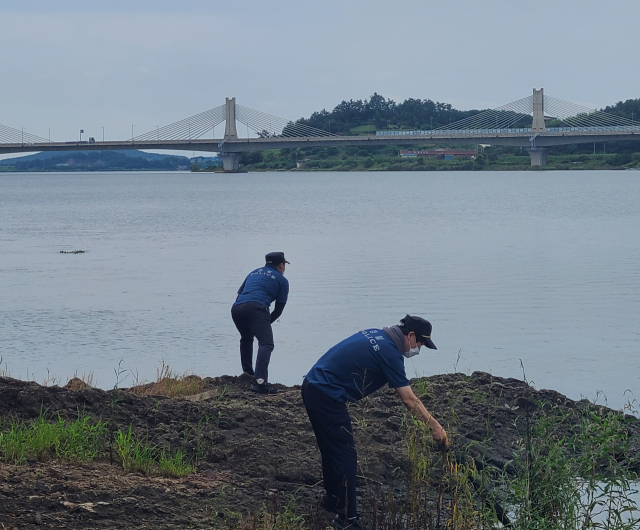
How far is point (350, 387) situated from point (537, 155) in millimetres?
111105

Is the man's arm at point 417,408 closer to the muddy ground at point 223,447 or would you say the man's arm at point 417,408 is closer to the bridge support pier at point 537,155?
the muddy ground at point 223,447

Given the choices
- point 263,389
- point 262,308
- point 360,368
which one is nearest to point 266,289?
point 262,308

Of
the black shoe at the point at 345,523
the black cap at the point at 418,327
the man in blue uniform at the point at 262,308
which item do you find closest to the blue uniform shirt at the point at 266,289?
the man in blue uniform at the point at 262,308

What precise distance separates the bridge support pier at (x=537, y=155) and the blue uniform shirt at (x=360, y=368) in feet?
352

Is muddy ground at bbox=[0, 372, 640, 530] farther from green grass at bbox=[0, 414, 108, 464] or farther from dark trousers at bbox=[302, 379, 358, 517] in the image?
dark trousers at bbox=[302, 379, 358, 517]

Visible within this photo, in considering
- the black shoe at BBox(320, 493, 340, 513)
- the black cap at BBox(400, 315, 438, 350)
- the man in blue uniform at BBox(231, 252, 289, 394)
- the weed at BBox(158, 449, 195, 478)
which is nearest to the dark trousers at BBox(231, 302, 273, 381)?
the man in blue uniform at BBox(231, 252, 289, 394)

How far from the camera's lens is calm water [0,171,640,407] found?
1363cm

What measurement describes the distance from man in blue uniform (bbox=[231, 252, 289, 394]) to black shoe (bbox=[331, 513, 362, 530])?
361cm

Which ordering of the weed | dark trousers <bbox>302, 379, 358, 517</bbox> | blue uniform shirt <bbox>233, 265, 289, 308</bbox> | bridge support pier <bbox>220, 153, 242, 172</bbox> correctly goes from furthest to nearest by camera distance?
bridge support pier <bbox>220, 153, 242, 172</bbox> < blue uniform shirt <bbox>233, 265, 289, 308</bbox> < the weed < dark trousers <bbox>302, 379, 358, 517</bbox>

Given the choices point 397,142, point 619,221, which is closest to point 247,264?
point 619,221

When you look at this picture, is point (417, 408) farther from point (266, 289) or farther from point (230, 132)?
point (230, 132)

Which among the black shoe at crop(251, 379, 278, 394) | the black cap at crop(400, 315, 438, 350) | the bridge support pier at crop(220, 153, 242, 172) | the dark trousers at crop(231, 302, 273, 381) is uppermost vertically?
the bridge support pier at crop(220, 153, 242, 172)

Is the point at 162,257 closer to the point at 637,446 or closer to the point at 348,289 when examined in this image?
the point at 348,289

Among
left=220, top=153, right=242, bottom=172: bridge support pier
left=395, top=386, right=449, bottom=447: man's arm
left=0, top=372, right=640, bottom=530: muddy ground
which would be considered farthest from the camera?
left=220, top=153, right=242, bottom=172: bridge support pier
